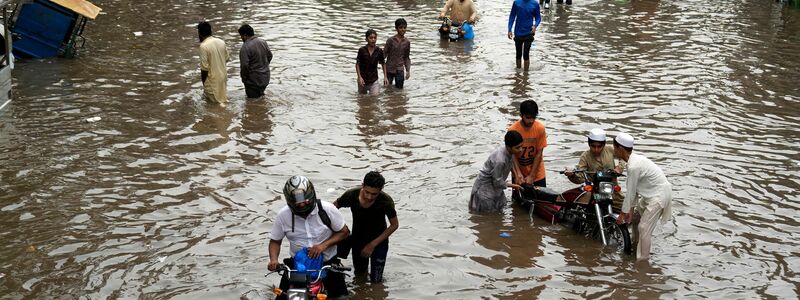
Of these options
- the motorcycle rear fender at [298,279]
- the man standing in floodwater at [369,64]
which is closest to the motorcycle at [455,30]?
the man standing in floodwater at [369,64]

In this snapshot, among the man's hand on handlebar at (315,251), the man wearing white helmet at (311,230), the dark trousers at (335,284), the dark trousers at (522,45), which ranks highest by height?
the man wearing white helmet at (311,230)

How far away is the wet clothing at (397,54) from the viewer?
47.8 feet

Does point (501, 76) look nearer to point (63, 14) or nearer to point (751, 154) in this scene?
point (751, 154)

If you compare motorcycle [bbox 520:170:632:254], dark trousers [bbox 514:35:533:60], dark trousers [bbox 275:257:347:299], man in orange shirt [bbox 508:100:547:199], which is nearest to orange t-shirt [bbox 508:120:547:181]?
man in orange shirt [bbox 508:100:547:199]

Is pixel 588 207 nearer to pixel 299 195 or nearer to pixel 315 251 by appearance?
pixel 315 251

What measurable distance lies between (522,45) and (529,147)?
→ 765cm

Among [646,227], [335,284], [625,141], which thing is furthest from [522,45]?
[335,284]

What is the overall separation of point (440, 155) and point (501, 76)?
4.94 metres

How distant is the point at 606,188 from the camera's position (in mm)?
8539

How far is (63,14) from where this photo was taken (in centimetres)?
1617

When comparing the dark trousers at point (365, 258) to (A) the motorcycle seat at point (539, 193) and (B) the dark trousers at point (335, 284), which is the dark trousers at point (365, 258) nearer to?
(B) the dark trousers at point (335, 284)

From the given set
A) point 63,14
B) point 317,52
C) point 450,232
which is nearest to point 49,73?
point 63,14

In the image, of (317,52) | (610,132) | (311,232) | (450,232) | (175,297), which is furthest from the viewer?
(317,52)

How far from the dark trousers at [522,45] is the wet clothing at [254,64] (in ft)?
15.9
